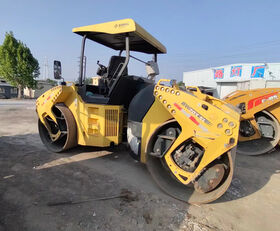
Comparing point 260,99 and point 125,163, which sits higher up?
point 260,99

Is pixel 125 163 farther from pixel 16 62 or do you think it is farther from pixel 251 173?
pixel 16 62

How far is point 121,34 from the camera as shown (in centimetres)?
318

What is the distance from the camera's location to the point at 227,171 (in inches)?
90.3

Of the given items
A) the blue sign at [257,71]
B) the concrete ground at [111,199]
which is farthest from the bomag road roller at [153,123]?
the blue sign at [257,71]

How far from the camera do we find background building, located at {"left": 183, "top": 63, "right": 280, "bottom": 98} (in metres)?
16.6

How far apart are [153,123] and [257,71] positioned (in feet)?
67.5

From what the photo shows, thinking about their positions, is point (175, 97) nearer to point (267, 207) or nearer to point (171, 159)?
point (171, 159)

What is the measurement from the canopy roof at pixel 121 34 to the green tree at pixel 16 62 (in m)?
22.5

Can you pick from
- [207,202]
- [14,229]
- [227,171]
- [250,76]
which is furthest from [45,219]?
[250,76]

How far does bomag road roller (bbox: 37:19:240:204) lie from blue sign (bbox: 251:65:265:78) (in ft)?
61.6

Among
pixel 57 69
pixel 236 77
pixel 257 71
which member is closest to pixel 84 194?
pixel 57 69

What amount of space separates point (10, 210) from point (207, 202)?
2311 mm

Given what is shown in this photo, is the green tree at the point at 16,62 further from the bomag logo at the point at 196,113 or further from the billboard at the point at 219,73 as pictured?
the bomag logo at the point at 196,113

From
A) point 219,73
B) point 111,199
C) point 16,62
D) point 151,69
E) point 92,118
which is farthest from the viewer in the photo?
point 219,73
